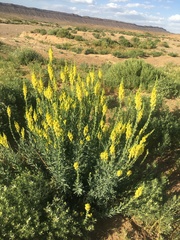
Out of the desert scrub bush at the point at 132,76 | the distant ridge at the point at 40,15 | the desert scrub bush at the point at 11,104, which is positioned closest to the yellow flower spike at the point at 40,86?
the desert scrub bush at the point at 11,104

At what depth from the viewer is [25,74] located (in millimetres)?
7430

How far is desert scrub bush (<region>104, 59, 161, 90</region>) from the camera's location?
22.9 ft

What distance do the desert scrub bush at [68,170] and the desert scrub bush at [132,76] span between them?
13.3 feet

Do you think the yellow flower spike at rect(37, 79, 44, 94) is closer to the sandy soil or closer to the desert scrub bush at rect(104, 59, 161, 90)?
the sandy soil

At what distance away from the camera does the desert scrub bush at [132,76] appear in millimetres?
6992

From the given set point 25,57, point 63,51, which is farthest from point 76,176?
point 63,51

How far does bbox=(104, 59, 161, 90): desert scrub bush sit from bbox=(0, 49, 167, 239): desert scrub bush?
13.3 ft

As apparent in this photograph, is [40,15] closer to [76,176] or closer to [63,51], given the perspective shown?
[63,51]

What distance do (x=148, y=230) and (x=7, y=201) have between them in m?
1.65

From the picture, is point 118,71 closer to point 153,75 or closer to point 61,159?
Answer: point 153,75

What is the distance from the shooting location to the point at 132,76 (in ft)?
24.0

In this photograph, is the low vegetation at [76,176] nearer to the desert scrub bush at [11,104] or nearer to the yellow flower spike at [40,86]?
the yellow flower spike at [40,86]

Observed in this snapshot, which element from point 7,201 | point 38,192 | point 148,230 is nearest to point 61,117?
point 38,192

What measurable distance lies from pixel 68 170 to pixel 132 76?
5.14 meters
